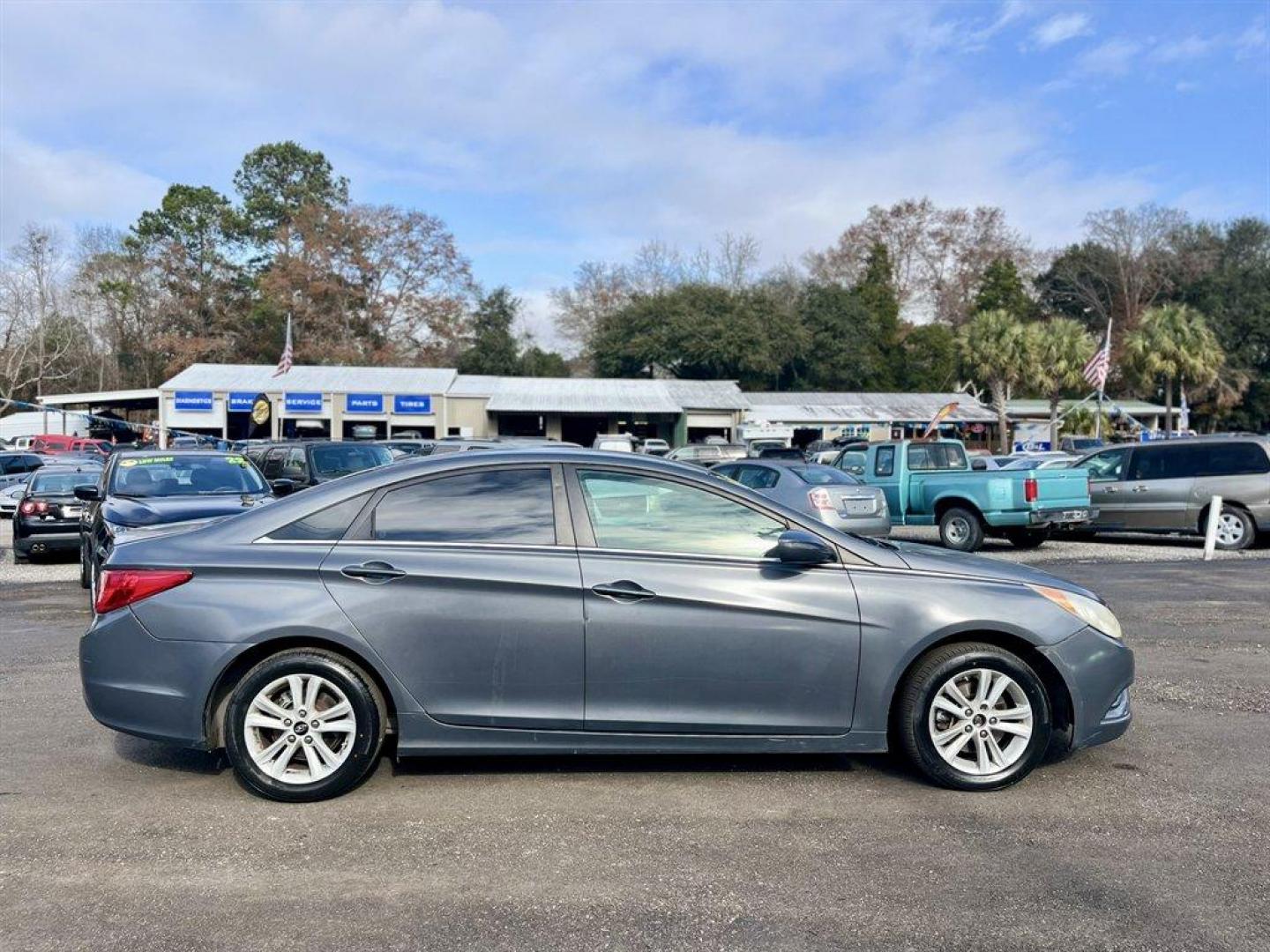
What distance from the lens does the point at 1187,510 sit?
15180mm

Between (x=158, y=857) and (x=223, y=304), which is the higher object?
(x=223, y=304)

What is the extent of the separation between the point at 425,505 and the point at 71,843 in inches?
82.0

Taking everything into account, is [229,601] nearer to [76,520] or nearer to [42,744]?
[42,744]

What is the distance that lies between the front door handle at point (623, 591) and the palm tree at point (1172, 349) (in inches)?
1800

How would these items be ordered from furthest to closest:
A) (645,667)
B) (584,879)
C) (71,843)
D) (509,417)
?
(509,417), (645,667), (71,843), (584,879)

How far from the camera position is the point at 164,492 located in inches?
417

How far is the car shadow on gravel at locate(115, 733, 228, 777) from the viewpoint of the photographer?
5.14m

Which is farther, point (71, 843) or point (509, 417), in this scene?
point (509, 417)

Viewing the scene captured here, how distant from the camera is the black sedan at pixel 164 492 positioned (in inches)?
366

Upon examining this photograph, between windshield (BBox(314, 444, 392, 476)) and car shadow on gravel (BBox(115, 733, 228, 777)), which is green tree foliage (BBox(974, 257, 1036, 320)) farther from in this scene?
car shadow on gravel (BBox(115, 733, 228, 777))

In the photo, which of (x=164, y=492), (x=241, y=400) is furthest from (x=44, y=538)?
(x=241, y=400)

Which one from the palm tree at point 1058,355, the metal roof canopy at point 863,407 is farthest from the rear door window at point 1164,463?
the metal roof canopy at point 863,407

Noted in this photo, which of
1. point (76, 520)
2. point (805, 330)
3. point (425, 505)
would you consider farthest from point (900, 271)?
point (425, 505)

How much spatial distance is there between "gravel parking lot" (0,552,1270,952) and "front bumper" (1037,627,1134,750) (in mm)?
296
